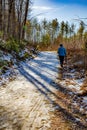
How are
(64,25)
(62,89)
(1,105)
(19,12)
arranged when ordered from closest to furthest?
1. (1,105)
2. (62,89)
3. (19,12)
4. (64,25)

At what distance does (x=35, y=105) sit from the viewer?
8062 millimetres

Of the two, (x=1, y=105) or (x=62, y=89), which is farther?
(x=62, y=89)

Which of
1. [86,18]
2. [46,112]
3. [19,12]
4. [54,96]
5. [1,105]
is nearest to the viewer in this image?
[86,18]

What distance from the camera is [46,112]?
7.46 metres

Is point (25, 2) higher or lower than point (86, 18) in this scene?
higher

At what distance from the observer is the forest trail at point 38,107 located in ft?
21.4

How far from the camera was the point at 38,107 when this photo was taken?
25.9 ft

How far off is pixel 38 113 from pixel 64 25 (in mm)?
85058

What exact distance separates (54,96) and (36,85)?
6.24 feet

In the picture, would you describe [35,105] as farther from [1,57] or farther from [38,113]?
[1,57]

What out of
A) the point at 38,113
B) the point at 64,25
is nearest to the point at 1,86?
the point at 38,113

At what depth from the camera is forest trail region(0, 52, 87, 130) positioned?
21.4 feet

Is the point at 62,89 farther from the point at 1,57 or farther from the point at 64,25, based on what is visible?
the point at 64,25

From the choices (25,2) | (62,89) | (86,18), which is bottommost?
(62,89)
